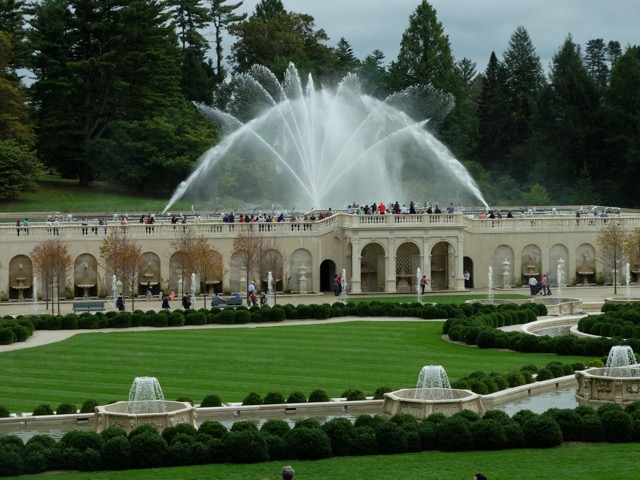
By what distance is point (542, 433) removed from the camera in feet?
110

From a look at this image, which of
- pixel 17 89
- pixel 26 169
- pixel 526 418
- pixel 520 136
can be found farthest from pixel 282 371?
pixel 520 136

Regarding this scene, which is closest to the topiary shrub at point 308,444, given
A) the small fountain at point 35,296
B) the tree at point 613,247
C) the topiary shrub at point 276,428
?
the topiary shrub at point 276,428

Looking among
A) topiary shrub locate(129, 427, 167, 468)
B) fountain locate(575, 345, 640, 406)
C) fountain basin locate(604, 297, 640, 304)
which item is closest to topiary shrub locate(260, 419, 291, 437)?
topiary shrub locate(129, 427, 167, 468)

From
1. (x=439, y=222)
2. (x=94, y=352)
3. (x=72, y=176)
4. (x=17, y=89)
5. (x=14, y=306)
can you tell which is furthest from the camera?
(x=72, y=176)

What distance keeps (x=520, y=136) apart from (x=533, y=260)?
51.1m

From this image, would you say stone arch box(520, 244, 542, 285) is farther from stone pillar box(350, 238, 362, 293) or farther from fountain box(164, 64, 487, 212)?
stone pillar box(350, 238, 362, 293)

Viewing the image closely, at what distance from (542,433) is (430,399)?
13.4 feet

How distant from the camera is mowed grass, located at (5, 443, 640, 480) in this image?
3105 cm

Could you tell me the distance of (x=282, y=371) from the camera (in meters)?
46.2

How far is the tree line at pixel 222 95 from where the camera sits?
100938 millimetres

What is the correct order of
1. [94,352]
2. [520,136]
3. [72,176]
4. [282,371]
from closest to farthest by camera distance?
[282,371], [94,352], [72,176], [520,136]

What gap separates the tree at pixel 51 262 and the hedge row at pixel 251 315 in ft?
23.7

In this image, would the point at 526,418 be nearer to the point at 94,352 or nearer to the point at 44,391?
the point at 44,391

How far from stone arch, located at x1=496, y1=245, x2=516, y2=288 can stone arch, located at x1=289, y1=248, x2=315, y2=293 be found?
10.1 metres
